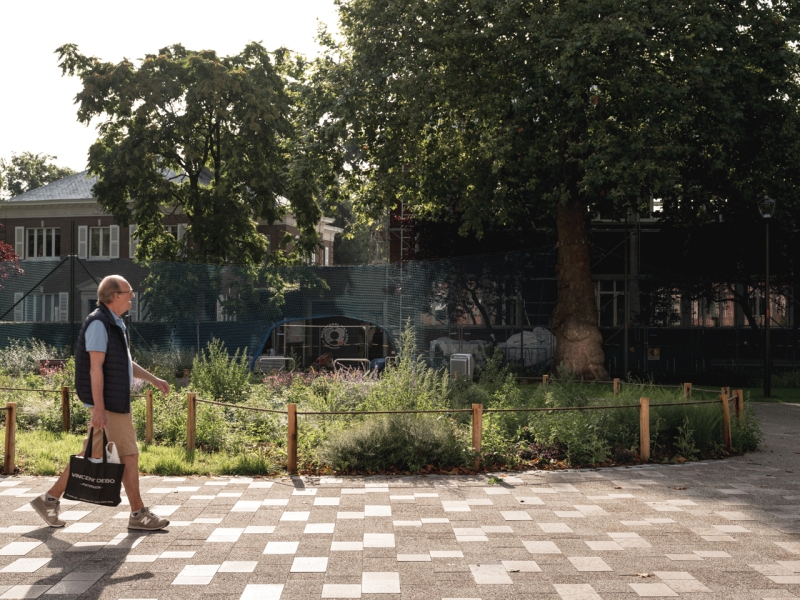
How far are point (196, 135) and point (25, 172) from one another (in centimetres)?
4356

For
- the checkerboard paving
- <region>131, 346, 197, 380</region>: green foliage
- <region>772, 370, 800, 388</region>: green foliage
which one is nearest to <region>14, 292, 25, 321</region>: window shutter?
<region>131, 346, 197, 380</region>: green foliage

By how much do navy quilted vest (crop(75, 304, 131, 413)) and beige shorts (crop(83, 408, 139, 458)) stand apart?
60 mm

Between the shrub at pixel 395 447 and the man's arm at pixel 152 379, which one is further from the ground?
the man's arm at pixel 152 379

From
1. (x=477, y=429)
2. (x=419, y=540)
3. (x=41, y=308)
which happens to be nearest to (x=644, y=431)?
(x=477, y=429)

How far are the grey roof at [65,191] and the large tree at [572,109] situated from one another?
27.9 m

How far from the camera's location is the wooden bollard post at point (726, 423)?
39.4 feet

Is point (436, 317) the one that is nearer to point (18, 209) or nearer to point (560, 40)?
point (560, 40)

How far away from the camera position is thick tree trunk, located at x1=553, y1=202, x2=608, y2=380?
24.4 metres

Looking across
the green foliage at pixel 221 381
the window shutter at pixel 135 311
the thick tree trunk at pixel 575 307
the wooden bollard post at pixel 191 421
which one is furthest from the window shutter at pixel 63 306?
the wooden bollard post at pixel 191 421

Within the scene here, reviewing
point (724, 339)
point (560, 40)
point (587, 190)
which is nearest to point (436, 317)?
point (587, 190)

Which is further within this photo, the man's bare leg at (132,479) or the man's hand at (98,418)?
the man's bare leg at (132,479)

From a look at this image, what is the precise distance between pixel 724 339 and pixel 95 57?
75.2 ft

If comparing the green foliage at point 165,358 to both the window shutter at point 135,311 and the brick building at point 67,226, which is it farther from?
the brick building at point 67,226

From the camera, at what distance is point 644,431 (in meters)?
11.3
